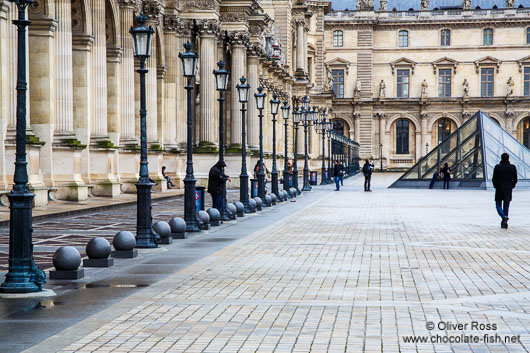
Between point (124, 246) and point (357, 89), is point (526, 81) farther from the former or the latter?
point (124, 246)

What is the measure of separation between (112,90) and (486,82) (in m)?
89.0

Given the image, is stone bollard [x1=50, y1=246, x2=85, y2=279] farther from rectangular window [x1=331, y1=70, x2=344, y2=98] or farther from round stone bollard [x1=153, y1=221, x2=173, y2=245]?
rectangular window [x1=331, y1=70, x2=344, y2=98]

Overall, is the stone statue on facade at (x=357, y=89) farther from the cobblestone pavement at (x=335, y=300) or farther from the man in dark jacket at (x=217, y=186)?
the cobblestone pavement at (x=335, y=300)

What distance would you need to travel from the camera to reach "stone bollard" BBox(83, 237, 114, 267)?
14.2 m

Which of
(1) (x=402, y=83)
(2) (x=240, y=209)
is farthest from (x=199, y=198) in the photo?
(1) (x=402, y=83)

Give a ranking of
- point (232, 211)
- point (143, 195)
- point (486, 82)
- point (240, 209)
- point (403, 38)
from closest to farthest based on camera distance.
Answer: point (143, 195)
point (232, 211)
point (240, 209)
point (486, 82)
point (403, 38)

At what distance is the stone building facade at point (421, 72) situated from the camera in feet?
383

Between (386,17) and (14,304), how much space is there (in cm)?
11264

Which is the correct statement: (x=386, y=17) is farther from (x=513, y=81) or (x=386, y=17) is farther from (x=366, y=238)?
(x=366, y=238)

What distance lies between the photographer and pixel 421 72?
120 meters

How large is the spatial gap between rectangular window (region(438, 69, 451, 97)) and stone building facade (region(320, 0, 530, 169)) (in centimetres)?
13

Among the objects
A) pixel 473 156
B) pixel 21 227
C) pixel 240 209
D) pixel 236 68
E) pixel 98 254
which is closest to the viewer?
pixel 21 227

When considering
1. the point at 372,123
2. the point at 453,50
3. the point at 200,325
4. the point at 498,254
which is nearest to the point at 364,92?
the point at 372,123

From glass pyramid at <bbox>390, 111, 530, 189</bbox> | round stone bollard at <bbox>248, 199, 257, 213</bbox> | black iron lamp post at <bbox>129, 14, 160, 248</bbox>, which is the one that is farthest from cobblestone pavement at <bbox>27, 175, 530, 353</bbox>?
glass pyramid at <bbox>390, 111, 530, 189</bbox>
